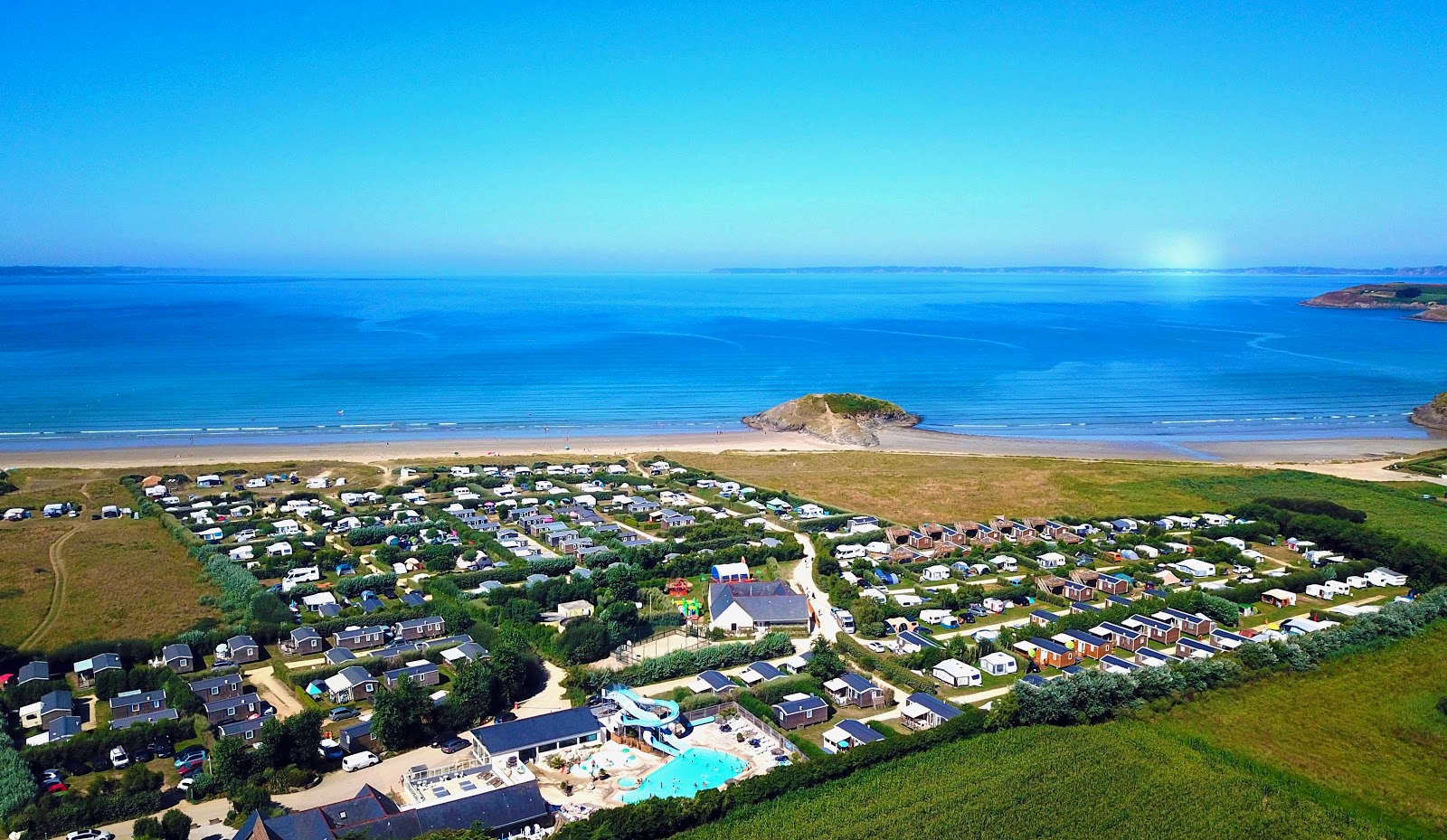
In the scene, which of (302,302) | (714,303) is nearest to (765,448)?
(714,303)

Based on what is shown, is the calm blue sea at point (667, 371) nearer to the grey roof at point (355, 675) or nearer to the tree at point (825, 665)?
the grey roof at point (355, 675)

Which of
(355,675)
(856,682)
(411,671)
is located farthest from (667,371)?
(856,682)

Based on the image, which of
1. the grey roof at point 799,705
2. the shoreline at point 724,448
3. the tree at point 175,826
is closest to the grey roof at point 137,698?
the tree at point 175,826

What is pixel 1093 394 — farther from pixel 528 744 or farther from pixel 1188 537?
pixel 528 744

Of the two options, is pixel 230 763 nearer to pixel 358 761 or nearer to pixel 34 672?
pixel 358 761

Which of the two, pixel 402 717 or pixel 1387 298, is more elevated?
pixel 1387 298

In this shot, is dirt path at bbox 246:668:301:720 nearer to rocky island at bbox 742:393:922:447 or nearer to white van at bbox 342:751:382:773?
white van at bbox 342:751:382:773
